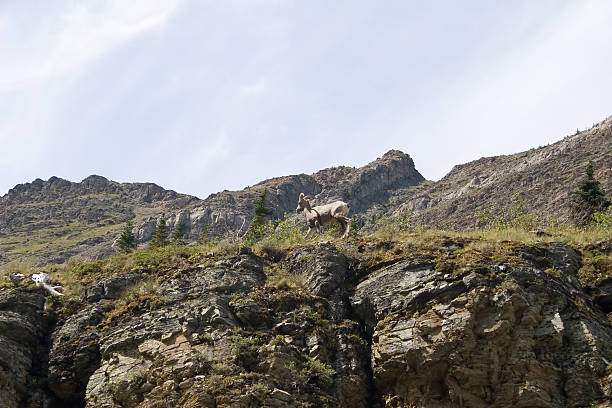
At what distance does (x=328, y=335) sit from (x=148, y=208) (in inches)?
6897

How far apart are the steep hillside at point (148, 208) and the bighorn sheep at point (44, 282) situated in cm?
8857

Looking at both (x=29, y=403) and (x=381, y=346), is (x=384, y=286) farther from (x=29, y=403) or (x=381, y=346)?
(x=29, y=403)

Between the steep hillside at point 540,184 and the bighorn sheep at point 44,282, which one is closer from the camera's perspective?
the bighorn sheep at point 44,282

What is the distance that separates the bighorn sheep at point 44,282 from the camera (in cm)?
1955

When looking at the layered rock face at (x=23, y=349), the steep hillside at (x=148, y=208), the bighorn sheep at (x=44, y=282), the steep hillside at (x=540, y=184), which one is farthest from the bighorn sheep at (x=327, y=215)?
Answer: the steep hillside at (x=148, y=208)

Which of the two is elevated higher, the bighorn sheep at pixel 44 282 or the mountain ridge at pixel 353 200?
the mountain ridge at pixel 353 200

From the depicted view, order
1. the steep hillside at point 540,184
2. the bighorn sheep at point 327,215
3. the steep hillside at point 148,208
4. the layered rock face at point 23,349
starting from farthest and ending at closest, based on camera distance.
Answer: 1. the steep hillside at point 148,208
2. the steep hillside at point 540,184
3. the bighorn sheep at point 327,215
4. the layered rock face at point 23,349

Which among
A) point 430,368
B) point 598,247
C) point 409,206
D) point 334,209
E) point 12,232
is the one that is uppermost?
point 12,232

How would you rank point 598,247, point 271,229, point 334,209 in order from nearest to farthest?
point 598,247, point 334,209, point 271,229

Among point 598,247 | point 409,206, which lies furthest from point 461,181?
point 598,247

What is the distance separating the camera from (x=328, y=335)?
1681 centimetres

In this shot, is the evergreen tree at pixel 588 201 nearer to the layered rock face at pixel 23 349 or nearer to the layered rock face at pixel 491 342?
the layered rock face at pixel 491 342

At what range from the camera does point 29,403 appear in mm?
15633

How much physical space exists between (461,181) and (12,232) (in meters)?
121
